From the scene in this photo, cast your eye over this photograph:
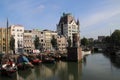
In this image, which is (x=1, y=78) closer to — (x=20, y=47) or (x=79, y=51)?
(x=79, y=51)

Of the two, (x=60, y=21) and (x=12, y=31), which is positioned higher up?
(x=60, y=21)

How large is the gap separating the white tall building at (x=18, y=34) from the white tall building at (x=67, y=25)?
63.3 m

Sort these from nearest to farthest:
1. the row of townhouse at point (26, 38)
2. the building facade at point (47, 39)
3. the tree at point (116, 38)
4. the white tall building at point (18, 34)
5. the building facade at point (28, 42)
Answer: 1. the white tall building at point (18, 34)
2. the row of townhouse at point (26, 38)
3. the building facade at point (28, 42)
4. the building facade at point (47, 39)
5. the tree at point (116, 38)

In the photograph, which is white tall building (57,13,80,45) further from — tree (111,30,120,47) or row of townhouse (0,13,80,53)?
tree (111,30,120,47)

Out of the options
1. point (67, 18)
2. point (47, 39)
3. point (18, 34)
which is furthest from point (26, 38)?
point (67, 18)

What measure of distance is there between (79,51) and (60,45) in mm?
68786

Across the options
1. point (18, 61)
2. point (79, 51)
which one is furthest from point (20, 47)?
point (18, 61)

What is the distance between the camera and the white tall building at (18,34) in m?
122

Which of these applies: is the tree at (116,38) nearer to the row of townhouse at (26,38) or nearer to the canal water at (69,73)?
→ the row of townhouse at (26,38)

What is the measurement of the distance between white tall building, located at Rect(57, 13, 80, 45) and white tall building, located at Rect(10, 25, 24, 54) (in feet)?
208

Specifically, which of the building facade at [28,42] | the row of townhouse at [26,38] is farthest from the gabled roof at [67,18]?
the building facade at [28,42]

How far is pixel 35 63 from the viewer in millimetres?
70812

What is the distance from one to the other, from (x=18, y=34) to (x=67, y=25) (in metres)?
67.6

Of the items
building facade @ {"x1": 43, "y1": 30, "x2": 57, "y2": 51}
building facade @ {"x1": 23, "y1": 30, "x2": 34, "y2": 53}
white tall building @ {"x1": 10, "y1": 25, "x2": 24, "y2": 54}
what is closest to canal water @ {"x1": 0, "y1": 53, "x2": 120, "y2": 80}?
white tall building @ {"x1": 10, "y1": 25, "x2": 24, "y2": 54}
